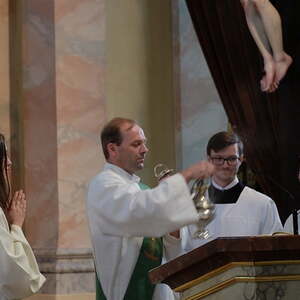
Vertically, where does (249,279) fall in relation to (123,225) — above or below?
below


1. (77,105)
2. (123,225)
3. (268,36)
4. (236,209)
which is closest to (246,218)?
(236,209)

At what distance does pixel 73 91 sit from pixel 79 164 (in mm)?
561

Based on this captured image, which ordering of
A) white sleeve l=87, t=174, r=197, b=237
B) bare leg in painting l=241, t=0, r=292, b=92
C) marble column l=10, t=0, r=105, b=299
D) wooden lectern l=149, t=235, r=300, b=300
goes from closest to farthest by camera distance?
1. wooden lectern l=149, t=235, r=300, b=300
2. white sleeve l=87, t=174, r=197, b=237
3. marble column l=10, t=0, r=105, b=299
4. bare leg in painting l=241, t=0, r=292, b=92

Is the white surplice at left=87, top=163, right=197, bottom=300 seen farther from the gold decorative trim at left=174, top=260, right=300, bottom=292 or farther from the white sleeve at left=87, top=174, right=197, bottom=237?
the gold decorative trim at left=174, top=260, right=300, bottom=292

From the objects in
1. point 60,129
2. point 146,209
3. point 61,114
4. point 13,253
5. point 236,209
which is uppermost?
point 61,114

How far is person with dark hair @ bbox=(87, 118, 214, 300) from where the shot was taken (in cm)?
444

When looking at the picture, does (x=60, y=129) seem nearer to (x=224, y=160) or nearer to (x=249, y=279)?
(x=224, y=160)

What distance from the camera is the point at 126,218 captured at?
14.5ft

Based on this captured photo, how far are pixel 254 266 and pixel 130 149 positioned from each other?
4.67 feet

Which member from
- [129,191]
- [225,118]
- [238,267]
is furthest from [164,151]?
[238,267]

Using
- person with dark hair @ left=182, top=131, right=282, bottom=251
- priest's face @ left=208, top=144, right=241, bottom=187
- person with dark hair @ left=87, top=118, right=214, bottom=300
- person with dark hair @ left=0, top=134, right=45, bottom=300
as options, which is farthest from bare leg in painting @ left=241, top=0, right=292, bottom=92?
person with dark hair @ left=0, top=134, right=45, bottom=300

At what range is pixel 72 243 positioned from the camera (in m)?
7.34

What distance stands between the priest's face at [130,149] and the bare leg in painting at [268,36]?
279 cm

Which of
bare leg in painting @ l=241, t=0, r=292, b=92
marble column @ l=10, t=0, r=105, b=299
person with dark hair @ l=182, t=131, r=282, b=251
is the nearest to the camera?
person with dark hair @ l=182, t=131, r=282, b=251
